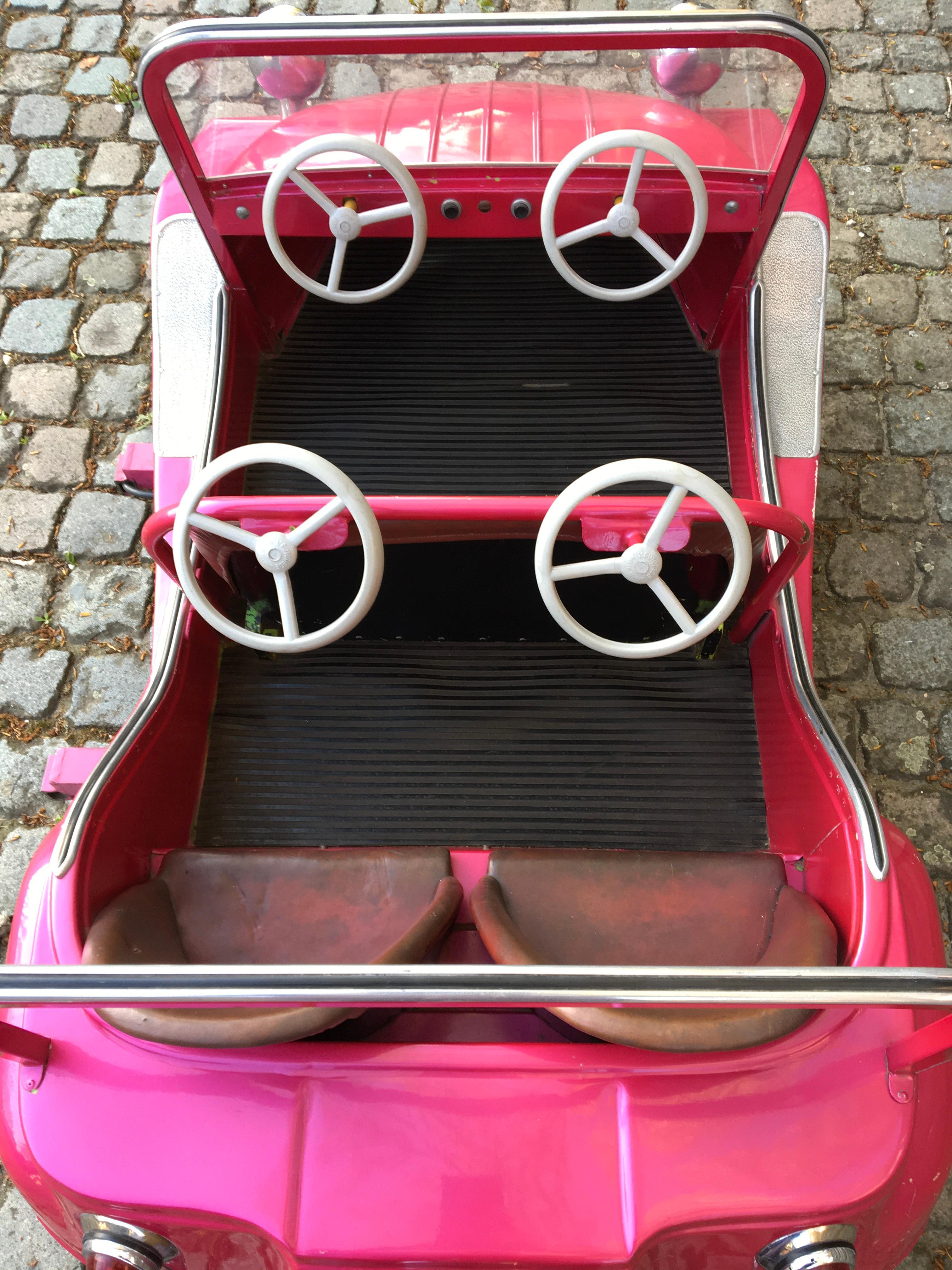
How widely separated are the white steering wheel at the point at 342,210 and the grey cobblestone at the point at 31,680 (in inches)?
56.1

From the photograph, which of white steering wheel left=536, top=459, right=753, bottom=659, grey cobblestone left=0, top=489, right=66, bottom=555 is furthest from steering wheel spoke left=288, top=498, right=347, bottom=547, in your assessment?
grey cobblestone left=0, top=489, right=66, bottom=555

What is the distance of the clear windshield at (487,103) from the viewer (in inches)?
89.4

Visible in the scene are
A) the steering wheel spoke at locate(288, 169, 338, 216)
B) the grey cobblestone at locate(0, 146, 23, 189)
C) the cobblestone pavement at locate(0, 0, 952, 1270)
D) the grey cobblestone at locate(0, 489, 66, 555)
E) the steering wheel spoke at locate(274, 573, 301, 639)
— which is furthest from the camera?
the grey cobblestone at locate(0, 146, 23, 189)

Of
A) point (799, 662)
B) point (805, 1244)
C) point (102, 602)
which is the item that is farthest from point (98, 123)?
point (805, 1244)

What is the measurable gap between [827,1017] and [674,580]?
3.38 feet

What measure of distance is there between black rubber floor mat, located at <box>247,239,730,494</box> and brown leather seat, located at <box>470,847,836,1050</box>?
1186 mm

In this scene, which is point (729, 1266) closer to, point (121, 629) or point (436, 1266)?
point (436, 1266)

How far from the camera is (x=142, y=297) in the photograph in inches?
134

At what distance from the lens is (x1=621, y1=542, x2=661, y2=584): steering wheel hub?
178 cm

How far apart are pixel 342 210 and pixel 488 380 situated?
0.69 metres

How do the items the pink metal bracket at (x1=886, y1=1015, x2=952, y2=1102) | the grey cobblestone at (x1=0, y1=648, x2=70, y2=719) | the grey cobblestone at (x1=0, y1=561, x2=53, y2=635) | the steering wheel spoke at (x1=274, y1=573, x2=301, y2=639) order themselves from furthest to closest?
the grey cobblestone at (x1=0, y1=561, x2=53, y2=635), the grey cobblestone at (x1=0, y1=648, x2=70, y2=719), the steering wheel spoke at (x1=274, y1=573, x2=301, y2=639), the pink metal bracket at (x1=886, y1=1015, x2=952, y2=1102)

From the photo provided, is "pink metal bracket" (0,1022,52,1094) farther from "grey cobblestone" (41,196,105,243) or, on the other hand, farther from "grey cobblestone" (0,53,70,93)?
"grey cobblestone" (0,53,70,93)

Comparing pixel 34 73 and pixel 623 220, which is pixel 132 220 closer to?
pixel 34 73

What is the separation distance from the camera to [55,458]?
3.17 m
